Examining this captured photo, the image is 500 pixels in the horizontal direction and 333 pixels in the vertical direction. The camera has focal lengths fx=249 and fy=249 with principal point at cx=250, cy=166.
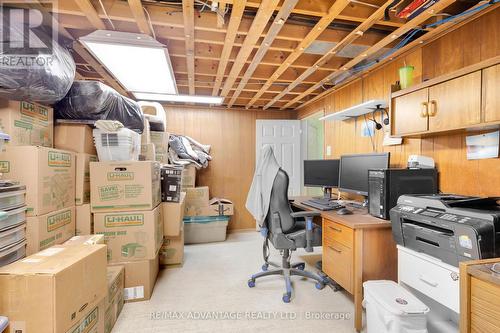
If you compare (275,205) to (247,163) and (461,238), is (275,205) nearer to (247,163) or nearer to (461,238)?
(461,238)

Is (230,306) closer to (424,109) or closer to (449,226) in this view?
(449,226)

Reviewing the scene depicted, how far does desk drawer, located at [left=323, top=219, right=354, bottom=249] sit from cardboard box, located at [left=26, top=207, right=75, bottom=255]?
2.15 m

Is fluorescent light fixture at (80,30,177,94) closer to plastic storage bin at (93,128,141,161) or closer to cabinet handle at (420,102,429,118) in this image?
plastic storage bin at (93,128,141,161)

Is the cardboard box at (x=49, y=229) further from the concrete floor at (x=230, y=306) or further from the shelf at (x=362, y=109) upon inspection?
the shelf at (x=362, y=109)

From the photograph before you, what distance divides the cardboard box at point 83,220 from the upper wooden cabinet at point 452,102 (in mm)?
2790

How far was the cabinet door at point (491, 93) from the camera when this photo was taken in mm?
1427

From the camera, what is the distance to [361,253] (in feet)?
6.03

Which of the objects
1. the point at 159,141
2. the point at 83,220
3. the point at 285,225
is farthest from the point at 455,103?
the point at 159,141

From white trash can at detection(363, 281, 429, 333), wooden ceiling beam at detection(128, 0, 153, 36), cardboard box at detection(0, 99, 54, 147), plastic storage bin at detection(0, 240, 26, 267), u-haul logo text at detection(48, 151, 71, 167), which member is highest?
wooden ceiling beam at detection(128, 0, 153, 36)

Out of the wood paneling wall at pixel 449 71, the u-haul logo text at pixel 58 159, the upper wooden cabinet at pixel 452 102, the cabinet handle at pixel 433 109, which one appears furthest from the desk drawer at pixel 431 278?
the u-haul logo text at pixel 58 159

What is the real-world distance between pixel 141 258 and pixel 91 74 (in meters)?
2.28

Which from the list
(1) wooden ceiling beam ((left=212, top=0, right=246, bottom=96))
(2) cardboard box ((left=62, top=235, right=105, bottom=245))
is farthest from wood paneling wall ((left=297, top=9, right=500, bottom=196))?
(2) cardboard box ((left=62, top=235, right=105, bottom=245))

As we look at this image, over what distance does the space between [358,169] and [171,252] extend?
2.34 meters

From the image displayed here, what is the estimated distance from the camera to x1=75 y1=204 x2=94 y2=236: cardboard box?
2166 millimetres
